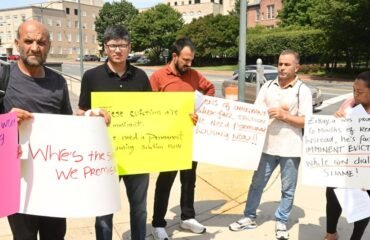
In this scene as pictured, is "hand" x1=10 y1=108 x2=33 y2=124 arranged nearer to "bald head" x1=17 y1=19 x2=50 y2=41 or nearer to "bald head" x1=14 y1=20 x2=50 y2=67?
"bald head" x1=14 y1=20 x2=50 y2=67

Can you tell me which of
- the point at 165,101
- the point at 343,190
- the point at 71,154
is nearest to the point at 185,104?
the point at 165,101

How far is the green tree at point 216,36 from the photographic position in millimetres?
53656

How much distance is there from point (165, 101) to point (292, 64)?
1.27m

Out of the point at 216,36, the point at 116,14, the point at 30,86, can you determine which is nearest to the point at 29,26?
the point at 30,86

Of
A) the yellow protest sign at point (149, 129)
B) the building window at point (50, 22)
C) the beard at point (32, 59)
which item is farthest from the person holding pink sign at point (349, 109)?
the building window at point (50, 22)

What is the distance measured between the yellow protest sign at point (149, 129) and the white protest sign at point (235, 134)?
30cm

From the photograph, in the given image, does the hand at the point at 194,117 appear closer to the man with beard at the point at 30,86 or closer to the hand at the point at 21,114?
Result: the man with beard at the point at 30,86

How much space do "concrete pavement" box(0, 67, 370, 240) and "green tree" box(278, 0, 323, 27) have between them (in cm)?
4431

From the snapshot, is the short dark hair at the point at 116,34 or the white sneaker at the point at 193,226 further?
the white sneaker at the point at 193,226

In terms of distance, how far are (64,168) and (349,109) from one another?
2430 millimetres

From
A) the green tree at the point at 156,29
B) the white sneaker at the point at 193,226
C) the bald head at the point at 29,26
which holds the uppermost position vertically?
the green tree at the point at 156,29

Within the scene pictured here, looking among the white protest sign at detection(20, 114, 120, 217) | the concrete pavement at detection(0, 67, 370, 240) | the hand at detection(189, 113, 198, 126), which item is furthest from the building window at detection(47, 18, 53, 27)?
the white protest sign at detection(20, 114, 120, 217)

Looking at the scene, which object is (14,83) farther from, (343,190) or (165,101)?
(343,190)

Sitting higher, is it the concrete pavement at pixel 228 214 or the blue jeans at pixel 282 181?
the blue jeans at pixel 282 181
